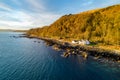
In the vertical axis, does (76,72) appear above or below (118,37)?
below

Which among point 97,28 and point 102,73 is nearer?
point 102,73

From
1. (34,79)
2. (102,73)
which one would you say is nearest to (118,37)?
(102,73)

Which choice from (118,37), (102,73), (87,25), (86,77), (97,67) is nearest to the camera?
(86,77)

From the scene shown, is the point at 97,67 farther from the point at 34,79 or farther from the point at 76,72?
the point at 34,79

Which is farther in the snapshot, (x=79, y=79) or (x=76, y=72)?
(x=76, y=72)

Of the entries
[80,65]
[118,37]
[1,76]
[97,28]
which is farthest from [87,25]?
[1,76]

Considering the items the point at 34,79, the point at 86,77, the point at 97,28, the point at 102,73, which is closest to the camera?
the point at 34,79

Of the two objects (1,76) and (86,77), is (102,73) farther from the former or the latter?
(1,76)

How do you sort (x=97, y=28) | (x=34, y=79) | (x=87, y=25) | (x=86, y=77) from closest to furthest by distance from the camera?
(x=34, y=79), (x=86, y=77), (x=97, y=28), (x=87, y=25)

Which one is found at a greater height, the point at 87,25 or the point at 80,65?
the point at 87,25
